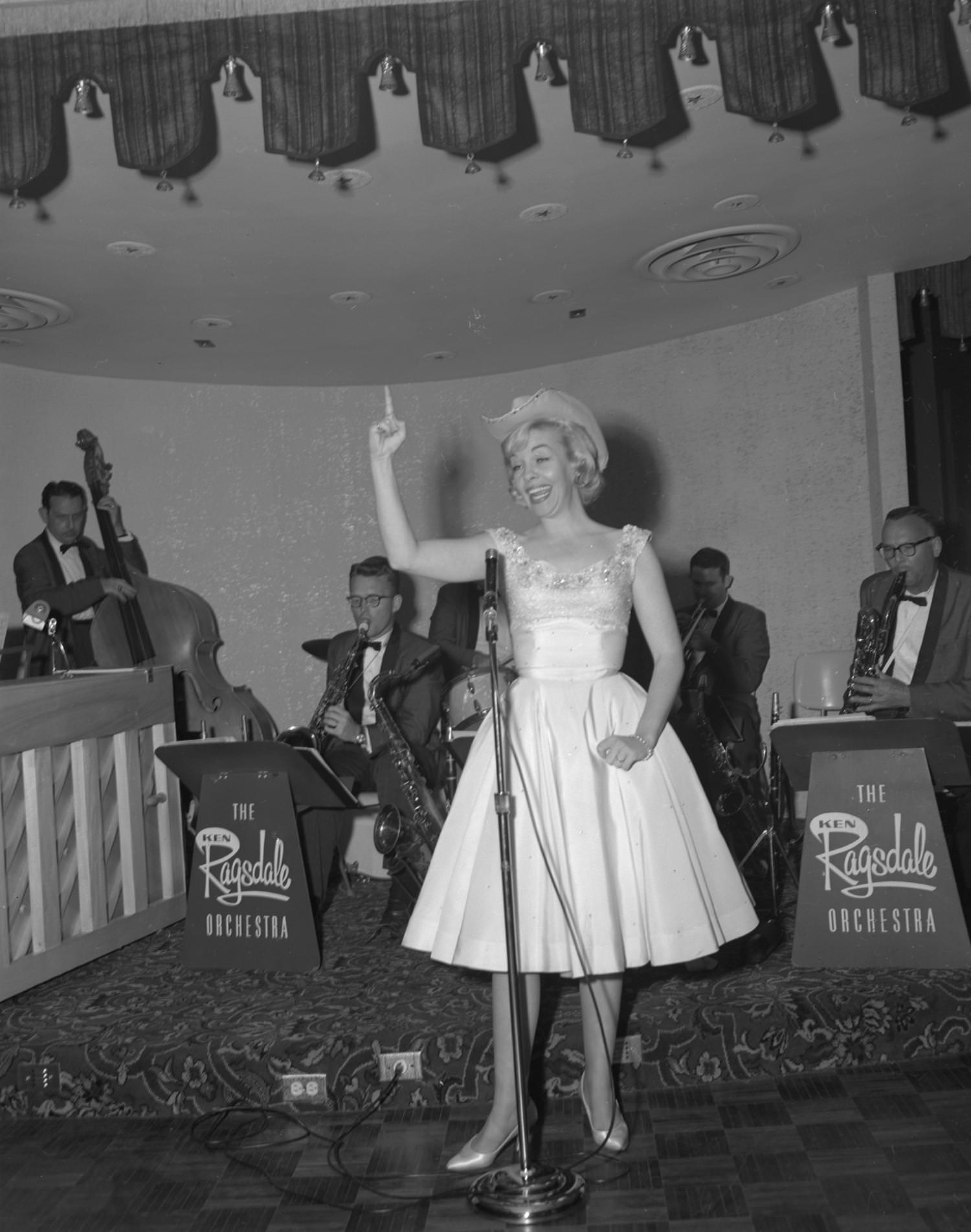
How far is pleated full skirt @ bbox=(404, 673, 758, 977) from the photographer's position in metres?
2.58

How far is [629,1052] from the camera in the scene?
3.20m

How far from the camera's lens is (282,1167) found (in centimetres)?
280

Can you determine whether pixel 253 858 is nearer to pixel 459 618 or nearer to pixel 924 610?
pixel 459 618

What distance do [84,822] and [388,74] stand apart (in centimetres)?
261

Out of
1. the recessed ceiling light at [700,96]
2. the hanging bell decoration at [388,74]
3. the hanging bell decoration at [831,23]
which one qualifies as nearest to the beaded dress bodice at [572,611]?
the hanging bell decoration at [388,74]

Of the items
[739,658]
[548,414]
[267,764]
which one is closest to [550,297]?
[739,658]

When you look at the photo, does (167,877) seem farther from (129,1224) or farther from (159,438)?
(159,438)

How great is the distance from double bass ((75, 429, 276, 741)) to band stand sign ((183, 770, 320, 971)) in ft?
3.85

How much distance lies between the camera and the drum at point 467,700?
14.3 feet

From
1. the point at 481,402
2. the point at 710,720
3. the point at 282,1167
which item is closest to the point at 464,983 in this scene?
the point at 282,1167

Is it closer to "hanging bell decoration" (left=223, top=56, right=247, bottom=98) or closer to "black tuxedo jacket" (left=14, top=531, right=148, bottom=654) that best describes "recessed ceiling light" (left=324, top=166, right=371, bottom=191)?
"hanging bell decoration" (left=223, top=56, right=247, bottom=98)

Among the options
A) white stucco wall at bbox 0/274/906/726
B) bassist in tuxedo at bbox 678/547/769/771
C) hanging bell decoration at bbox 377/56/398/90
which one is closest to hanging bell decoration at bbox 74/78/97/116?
hanging bell decoration at bbox 377/56/398/90

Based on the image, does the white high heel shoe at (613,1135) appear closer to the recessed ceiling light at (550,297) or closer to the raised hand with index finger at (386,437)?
the raised hand with index finger at (386,437)

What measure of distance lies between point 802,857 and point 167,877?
243 centimetres
